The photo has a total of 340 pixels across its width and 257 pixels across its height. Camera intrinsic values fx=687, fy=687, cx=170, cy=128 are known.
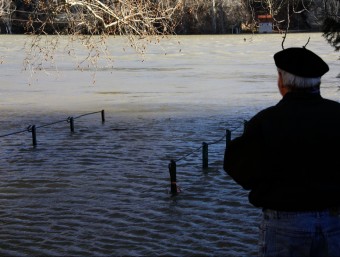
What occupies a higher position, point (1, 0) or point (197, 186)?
point (1, 0)

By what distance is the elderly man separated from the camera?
3.59m

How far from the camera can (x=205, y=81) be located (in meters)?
38.7

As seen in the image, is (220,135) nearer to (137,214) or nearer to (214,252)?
(137,214)

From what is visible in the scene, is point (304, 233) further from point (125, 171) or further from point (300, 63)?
point (125, 171)

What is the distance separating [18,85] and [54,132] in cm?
1828

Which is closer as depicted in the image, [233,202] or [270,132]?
[270,132]

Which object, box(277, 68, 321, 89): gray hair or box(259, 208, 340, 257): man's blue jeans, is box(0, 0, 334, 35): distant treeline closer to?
box(277, 68, 321, 89): gray hair

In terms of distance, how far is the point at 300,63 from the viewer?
3715mm

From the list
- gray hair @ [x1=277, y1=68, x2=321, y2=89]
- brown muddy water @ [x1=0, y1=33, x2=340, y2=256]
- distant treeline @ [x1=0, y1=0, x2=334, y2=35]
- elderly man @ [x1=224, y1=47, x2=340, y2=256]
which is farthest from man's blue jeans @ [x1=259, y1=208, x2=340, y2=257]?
distant treeline @ [x1=0, y1=0, x2=334, y2=35]

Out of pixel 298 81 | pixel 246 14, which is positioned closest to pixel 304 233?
pixel 298 81

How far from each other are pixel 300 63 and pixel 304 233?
2.98 ft

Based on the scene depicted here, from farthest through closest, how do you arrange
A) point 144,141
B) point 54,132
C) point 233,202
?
point 54,132 < point 144,141 < point 233,202

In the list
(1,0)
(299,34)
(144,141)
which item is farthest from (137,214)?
(299,34)

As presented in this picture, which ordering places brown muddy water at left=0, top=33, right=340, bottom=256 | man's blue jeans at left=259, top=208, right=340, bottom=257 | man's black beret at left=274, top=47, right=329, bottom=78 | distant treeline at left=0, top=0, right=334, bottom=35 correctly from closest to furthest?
man's blue jeans at left=259, top=208, right=340, bottom=257, man's black beret at left=274, top=47, right=329, bottom=78, brown muddy water at left=0, top=33, right=340, bottom=256, distant treeline at left=0, top=0, right=334, bottom=35
